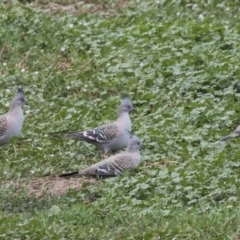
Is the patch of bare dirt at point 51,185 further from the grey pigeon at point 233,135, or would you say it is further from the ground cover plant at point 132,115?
the grey pigeon at point 233,135

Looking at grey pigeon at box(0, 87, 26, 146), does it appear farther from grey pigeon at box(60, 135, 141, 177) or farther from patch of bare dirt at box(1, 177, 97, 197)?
grey pigeon at box(60, 135, 141, 177)

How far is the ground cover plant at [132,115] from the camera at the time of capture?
8.70m

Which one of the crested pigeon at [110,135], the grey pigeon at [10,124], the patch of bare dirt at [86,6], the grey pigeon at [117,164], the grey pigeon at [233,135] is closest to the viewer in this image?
the grey pigeon at [117,164]

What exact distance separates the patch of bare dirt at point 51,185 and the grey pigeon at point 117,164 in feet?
0.29

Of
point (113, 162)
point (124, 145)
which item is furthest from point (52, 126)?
point (113, 162)

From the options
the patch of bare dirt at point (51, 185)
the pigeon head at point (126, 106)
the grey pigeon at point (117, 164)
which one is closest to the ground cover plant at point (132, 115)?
the patch of bare dirt at point (51, 185)

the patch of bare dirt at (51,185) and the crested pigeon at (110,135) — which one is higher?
the crested pigeon at (110,135)

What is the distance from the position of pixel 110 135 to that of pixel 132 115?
1232 millimetres

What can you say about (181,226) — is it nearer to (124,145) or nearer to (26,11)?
(124,145)

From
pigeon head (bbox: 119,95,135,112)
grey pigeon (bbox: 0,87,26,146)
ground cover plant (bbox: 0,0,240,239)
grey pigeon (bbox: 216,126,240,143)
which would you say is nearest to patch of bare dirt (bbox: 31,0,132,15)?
ground cover plant (bbox: 0,0,240,239)

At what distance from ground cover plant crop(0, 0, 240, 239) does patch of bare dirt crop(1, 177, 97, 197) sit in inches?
0.7

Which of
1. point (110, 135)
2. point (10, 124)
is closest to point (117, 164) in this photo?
point (110, 135)

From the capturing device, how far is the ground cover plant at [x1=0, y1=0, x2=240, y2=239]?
8.70 m

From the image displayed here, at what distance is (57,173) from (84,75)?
3295mm
